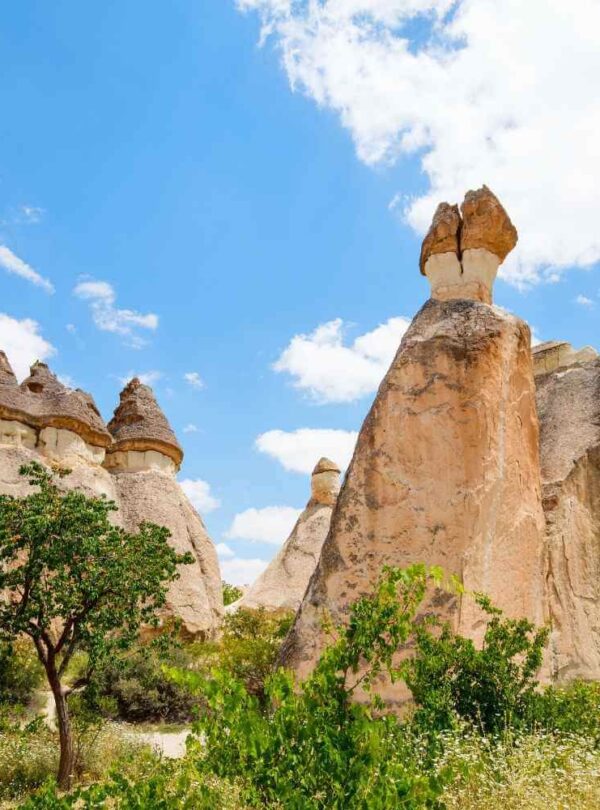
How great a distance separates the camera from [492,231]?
9086 mm

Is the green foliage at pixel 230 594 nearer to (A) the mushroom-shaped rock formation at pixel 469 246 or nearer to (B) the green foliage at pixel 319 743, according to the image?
(A) the mushroom-shaped rock formation at pixel 469 246

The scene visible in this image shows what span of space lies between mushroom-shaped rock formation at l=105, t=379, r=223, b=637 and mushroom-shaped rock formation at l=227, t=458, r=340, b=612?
11.2ft

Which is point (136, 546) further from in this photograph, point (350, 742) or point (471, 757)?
point (350, 742)

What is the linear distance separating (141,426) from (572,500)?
43.9 feet

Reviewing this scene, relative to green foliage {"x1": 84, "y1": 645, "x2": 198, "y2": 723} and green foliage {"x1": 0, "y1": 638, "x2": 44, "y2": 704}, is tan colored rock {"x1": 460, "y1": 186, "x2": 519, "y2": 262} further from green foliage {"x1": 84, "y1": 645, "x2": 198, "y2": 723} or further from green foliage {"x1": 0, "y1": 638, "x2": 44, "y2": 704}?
green foliage {"x1": 0, "y1": 638, "x2": 44, "y2": 704}

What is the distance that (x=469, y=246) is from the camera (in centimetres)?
908

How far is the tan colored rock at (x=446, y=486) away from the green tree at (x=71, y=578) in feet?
7.56

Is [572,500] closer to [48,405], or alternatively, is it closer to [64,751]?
[64,751]

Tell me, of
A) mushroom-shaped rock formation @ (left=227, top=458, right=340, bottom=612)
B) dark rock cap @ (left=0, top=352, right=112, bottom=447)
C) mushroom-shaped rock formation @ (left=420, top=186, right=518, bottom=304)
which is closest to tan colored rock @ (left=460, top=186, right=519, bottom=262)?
mushroom-shaped rock formation @ (left=420, top=186, right=518, bottom=304)

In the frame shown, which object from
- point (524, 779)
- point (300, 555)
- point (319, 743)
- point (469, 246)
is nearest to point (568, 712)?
point (524, 779)

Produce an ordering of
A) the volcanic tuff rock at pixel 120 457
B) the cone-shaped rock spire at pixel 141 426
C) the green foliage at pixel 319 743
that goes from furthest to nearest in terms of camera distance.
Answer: the cone-shaped rock spire at pixel 141 426
the volcanic tuff rock at pixel 120 457
the green foliage at pixel 319 743

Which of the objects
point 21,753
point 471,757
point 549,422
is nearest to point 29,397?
point 21,753

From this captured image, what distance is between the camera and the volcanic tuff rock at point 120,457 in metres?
17.5

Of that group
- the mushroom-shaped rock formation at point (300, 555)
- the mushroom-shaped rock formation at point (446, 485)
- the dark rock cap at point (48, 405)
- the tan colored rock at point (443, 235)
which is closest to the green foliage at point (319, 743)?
the mushroom-shaped rock formation at point (446, 485)
